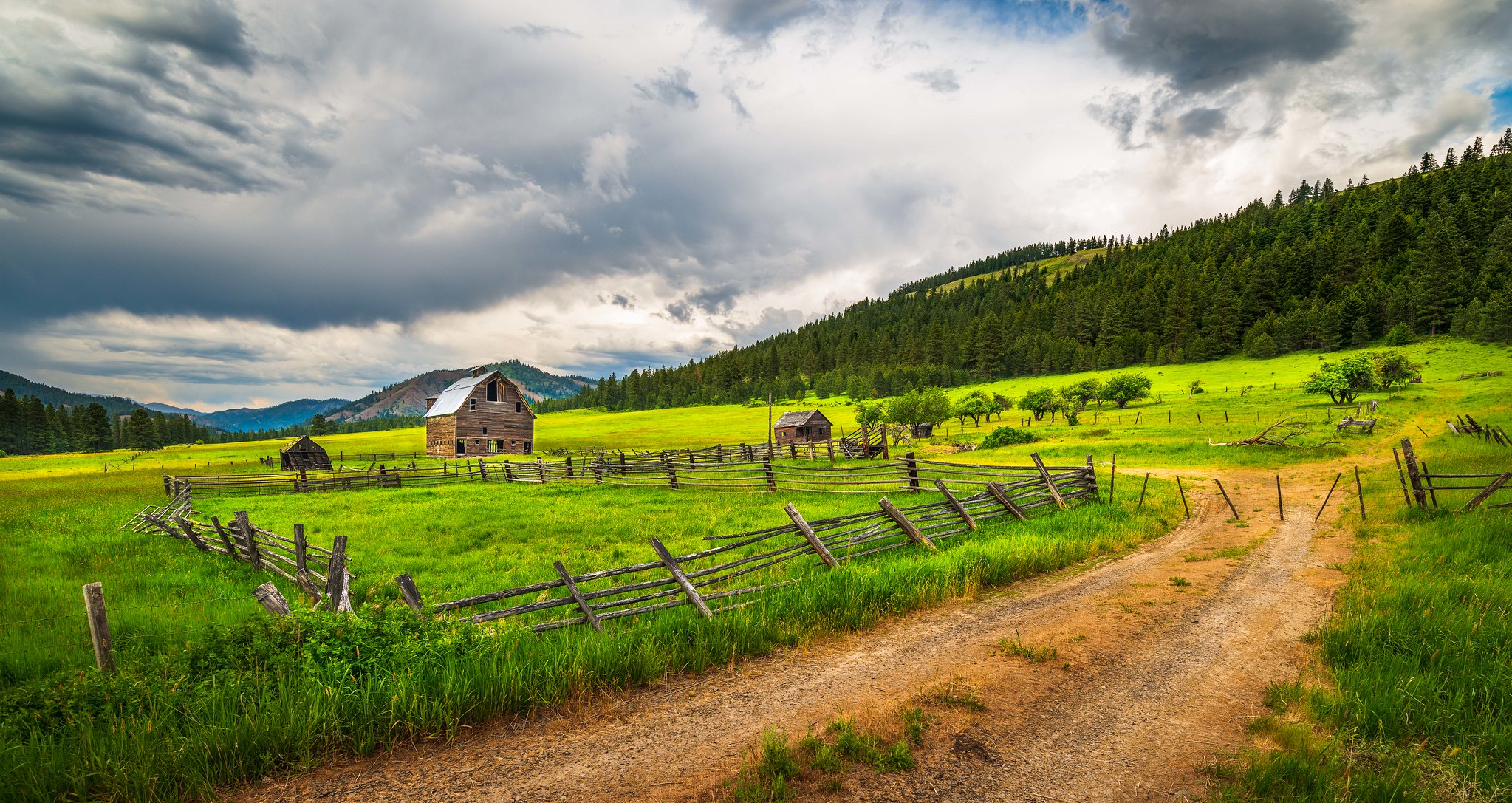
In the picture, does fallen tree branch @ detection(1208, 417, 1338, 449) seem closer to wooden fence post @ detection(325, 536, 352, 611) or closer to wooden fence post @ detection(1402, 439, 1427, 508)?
wooden fence post @ detection(1402, 439, 1427, 508)

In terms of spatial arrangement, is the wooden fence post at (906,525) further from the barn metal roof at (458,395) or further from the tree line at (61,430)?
the tree line at (61,430)

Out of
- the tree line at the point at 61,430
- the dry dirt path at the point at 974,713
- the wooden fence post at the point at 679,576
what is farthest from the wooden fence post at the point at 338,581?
the tree line at the point at 61,430

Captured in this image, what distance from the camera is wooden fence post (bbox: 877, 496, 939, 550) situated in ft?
33.7

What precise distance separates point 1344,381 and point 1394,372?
11.8 meters

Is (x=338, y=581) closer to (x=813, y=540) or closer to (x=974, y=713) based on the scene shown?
(x=813, y=540)

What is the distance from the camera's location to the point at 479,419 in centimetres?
5091

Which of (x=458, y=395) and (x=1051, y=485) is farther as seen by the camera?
(x=458, y=395)

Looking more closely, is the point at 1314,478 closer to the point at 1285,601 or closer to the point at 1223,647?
the point at 1285,601

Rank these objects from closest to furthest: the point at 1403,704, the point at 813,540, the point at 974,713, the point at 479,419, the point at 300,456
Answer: the point at 1403,704, the point at 974,713, the point at 813,540, the point at 300,456, the point at 479,419

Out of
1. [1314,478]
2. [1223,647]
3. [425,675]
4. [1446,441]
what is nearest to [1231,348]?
[1446,441]

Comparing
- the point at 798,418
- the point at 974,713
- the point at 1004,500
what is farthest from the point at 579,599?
the point at 798,418

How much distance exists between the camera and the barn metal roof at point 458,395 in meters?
50.5

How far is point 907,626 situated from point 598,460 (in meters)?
26.0

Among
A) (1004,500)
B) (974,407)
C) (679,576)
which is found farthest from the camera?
(974,407)
